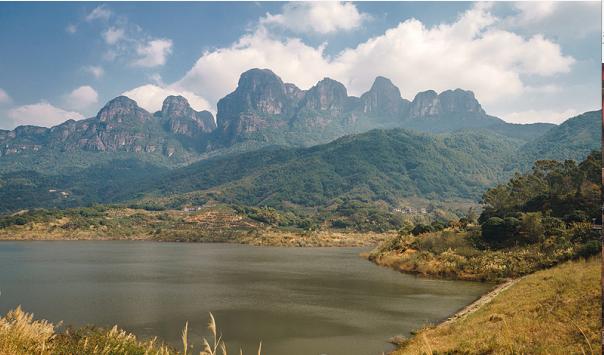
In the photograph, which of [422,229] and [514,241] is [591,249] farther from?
[422,229]

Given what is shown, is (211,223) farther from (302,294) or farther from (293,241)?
(302,294)

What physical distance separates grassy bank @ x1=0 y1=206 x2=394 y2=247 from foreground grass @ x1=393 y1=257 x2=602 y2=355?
110 meters

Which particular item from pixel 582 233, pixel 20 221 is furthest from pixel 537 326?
pixel 20 221

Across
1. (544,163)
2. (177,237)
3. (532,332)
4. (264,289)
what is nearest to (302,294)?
(264,289)

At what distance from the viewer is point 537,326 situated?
56.0ft

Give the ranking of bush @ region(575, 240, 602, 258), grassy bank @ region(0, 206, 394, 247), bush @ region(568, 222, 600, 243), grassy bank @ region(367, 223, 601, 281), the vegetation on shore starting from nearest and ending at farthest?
bush @ region(575, 240, 602, 258), bush @ region(568, 222, 600, 243), grassy bank @ region(367, 223, 601, 281), the vegetation on shore, grassy bank @ region(0, 206, 394, 247)

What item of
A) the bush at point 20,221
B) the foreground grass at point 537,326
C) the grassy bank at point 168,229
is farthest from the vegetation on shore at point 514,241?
the bush at point 20,221

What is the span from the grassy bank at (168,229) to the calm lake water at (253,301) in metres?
71.7

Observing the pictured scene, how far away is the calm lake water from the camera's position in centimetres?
2636

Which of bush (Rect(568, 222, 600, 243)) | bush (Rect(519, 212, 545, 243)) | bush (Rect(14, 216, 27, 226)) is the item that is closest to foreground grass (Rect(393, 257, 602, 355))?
bush (Rect(568, 222, 600, 243))

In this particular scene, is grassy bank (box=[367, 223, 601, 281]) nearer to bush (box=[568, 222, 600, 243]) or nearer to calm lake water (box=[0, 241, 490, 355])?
bush (box=[568, 222, 600, 243])

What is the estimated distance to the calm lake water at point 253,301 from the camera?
26.4 meters

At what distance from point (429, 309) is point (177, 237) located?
127 meters

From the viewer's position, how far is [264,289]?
45.8 metres
